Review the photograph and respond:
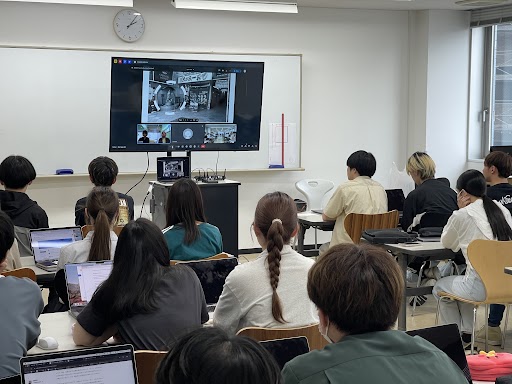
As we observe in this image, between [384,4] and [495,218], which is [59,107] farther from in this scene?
[495,218]

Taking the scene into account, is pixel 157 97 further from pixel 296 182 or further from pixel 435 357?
pixel 435 357

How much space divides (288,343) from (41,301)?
1.00m

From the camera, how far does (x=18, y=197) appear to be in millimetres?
5156

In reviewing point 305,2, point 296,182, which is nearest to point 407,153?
point 296,182

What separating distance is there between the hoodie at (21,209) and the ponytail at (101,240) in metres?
1.42

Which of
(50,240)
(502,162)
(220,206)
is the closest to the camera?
(50,240)

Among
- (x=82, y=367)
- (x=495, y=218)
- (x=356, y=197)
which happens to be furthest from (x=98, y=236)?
A: (x=356, y=197)

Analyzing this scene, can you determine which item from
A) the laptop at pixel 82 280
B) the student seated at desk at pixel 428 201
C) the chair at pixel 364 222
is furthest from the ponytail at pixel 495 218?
the laptop at pixel 82 280

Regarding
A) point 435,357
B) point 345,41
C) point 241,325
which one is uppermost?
point 345,41

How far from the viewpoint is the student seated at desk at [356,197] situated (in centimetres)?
629

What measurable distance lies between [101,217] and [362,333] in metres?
2.42

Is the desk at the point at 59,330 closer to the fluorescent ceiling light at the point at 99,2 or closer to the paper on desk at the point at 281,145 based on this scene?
the fluorescent ceiling light at the point at 99,2

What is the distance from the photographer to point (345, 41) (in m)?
8.91

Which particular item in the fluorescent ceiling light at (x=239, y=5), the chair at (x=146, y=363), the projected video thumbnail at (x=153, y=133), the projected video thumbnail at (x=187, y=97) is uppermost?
the fluorescent ceiling light at (x=239, y=5)
